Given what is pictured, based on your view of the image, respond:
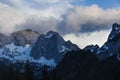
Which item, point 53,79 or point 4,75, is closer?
point 4,75

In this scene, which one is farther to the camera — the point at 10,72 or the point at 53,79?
the point at 53,79

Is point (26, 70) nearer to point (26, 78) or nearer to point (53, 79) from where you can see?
point (26, 78)

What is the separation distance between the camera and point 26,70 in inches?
5310

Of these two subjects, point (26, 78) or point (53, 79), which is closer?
point (26, 78)

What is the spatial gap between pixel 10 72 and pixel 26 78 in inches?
313

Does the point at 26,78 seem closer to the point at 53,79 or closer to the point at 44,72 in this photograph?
the point at 44,72

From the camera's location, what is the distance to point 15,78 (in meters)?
138

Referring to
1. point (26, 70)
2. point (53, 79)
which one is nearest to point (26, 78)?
point (26, 70)

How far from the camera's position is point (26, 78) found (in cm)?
13600

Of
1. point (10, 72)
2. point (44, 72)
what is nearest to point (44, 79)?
point (44, 72)

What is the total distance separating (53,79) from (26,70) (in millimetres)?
19635

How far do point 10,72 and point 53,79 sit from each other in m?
17.4

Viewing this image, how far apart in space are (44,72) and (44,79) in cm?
229

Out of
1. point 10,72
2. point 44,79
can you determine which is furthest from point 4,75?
point 44,79
